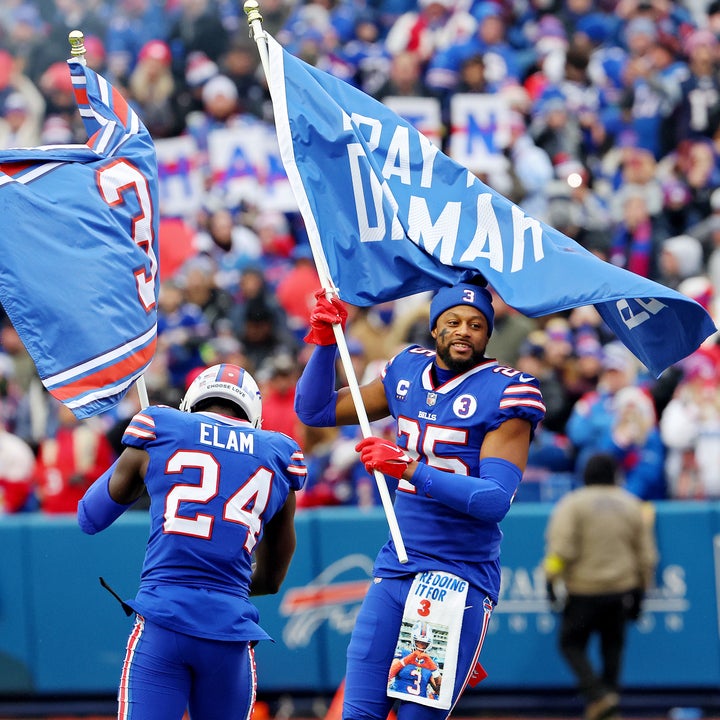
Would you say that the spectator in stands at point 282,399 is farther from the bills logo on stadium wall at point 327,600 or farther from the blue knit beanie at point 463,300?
the blue knit beanie at point 463,300

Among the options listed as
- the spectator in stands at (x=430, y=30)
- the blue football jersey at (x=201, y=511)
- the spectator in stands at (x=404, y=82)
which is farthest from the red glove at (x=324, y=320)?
the spectator in stands at (x=430, y=30)

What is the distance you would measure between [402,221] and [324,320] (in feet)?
2.22

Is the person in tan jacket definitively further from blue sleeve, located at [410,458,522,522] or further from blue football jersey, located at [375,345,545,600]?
blue sleeve, located at [410,458,522,522]

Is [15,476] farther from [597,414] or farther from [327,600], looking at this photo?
[597,414]

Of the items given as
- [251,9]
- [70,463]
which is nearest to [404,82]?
[70,463]

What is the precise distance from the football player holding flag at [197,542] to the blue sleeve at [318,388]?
634 mm

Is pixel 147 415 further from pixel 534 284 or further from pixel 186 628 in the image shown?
pixel 534 284

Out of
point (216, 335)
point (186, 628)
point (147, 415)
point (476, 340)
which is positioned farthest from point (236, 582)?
point (216, 335)

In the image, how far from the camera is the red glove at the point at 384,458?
6.35 meters

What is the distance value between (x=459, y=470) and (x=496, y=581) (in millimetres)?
530

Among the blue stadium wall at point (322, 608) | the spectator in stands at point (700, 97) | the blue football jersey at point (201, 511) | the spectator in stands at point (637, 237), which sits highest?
the spectator in stands at point (700, 97)

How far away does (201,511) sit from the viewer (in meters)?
6.10

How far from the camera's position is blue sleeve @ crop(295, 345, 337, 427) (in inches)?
271

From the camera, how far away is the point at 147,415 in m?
6.19
